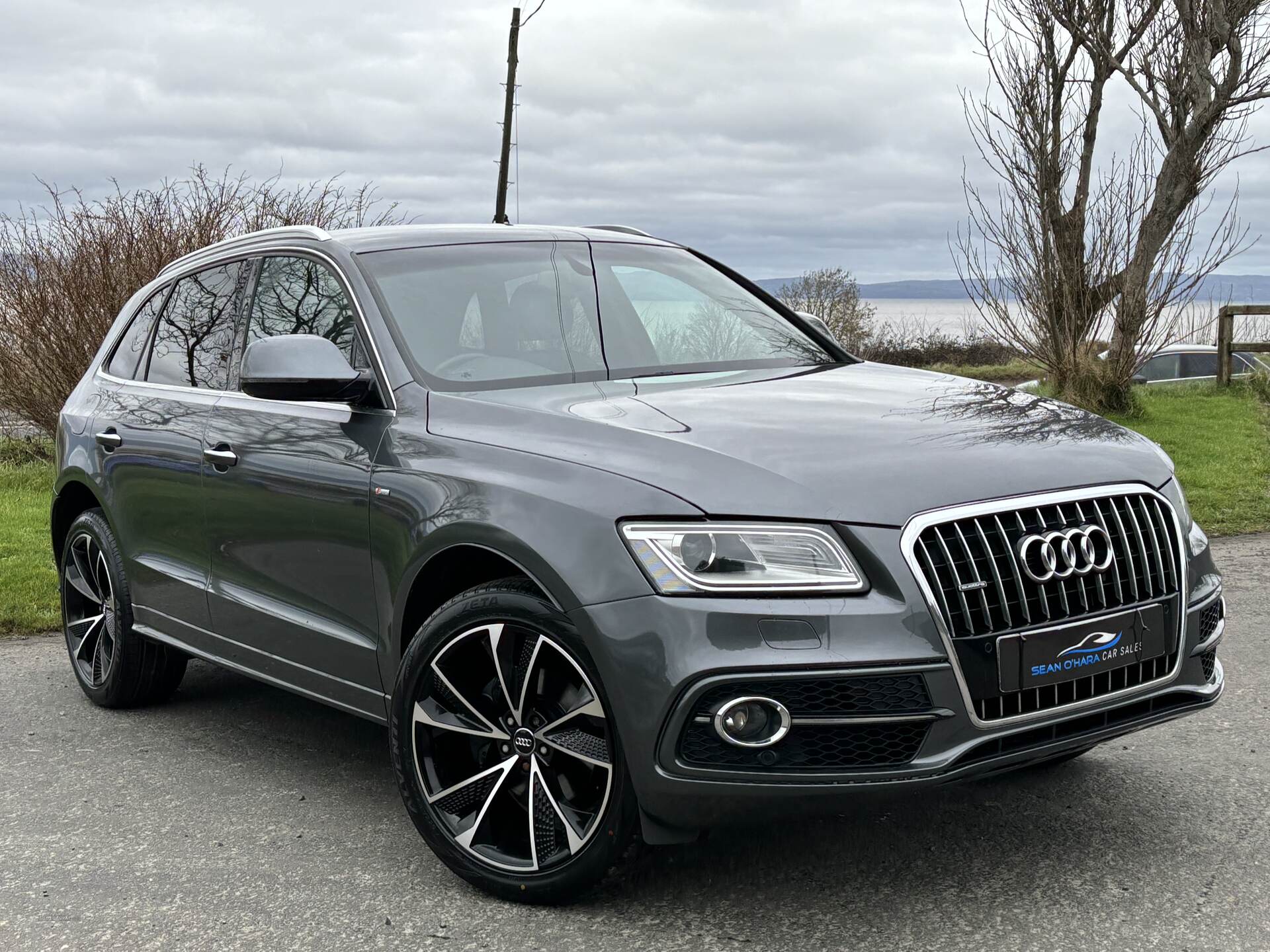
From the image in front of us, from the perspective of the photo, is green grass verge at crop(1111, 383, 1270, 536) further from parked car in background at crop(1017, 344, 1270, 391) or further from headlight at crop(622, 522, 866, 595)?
headlight at crop(622, 522, 866, 595)

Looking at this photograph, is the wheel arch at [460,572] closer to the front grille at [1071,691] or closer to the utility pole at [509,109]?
the front grille at [1071,691]

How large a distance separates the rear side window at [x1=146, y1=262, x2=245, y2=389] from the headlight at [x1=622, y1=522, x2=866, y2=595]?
7.89 feet

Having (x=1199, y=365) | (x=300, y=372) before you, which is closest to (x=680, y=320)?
(x=300, y=372)

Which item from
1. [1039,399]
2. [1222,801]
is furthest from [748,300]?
[1222,801]

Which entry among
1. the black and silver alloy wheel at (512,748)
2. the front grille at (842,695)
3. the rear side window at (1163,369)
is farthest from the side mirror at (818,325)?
the rear side window at (1163,369)

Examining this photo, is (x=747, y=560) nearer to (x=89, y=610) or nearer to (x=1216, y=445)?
(x=89, y=610)

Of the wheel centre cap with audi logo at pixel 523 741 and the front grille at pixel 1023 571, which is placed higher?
the front grille at pixel 1023 571

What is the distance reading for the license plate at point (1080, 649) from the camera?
10.3 ft

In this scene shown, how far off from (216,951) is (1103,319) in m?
13.9

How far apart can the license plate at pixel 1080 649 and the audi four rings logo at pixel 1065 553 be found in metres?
0.12

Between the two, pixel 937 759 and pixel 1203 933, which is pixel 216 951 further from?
pixel 1203 933

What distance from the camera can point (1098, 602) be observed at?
3.31 meters

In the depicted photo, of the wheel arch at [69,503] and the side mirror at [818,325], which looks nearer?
the side mirror at [818,325]

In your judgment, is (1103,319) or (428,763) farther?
(1103,319)
